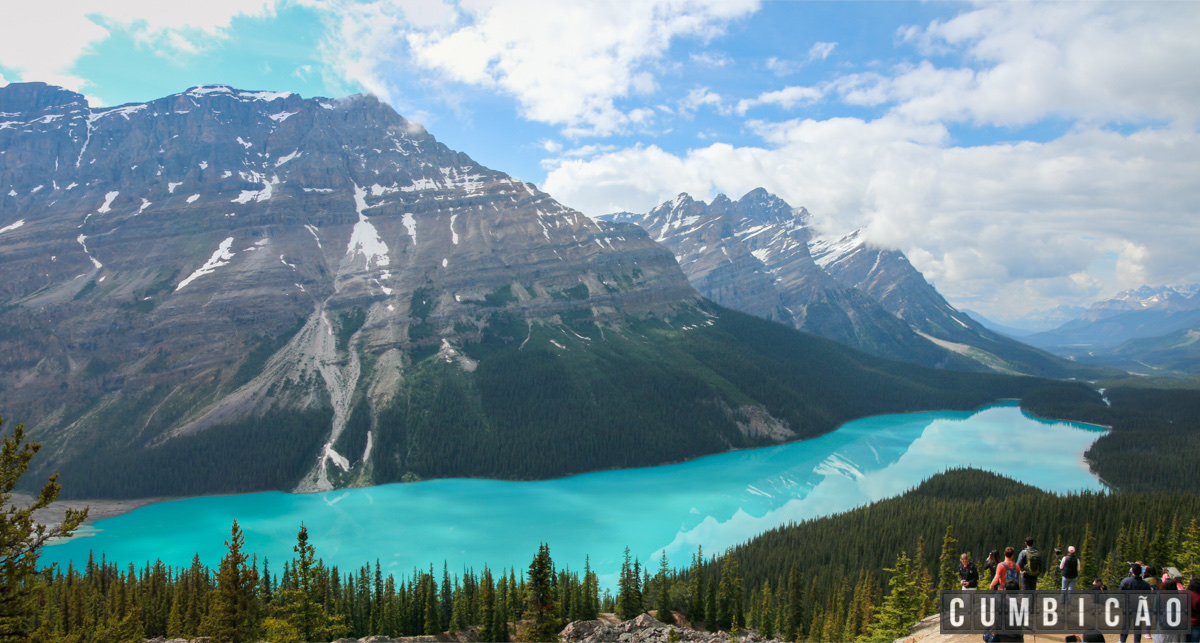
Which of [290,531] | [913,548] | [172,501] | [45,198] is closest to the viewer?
[913,548]

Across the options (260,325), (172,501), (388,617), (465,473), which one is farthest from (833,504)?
(260,325)

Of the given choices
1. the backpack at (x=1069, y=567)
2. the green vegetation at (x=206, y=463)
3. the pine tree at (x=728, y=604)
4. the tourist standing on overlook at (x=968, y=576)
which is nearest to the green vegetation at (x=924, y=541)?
the pine tree at (x=728, y=604)

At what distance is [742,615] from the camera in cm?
5581

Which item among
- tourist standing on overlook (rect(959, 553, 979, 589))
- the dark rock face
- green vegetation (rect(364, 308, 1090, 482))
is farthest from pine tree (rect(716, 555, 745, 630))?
the dark rock face

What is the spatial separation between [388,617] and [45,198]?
218 metres

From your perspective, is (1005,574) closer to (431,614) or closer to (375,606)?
(431,614)

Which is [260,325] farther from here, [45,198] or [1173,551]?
[1173,551]

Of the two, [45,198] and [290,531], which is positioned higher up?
[45,198]

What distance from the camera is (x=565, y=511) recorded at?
107062 mm

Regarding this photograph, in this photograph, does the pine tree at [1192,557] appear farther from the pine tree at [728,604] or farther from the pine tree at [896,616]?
the pine tree at [728,604]

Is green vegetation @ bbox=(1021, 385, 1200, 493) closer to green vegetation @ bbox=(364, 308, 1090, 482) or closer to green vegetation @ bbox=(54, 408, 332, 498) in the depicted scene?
green vegetation @ bbox=(364, 308, 1090, 482)

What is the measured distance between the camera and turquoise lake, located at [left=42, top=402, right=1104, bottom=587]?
292ft

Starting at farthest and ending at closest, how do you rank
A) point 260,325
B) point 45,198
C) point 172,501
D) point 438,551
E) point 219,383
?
point 45,198 → point 260,325 → point 219,383 → point 172,501 → point 438,551

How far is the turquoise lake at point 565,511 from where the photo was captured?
89.0 metres
